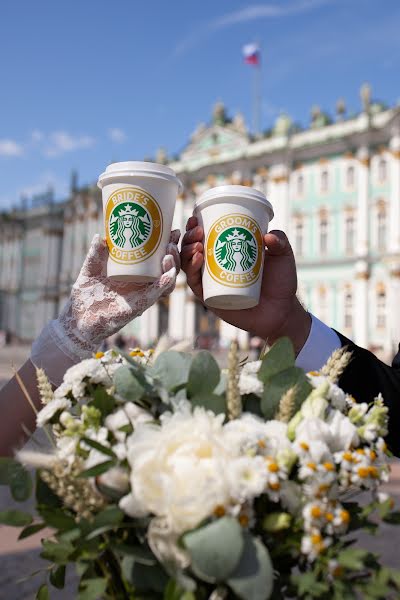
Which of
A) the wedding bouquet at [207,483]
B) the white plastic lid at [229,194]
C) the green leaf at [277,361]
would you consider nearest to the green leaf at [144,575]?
the wedding bouquet at [207,483]

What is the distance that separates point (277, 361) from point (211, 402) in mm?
165

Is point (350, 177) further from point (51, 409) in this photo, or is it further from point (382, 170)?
point (51, 409)

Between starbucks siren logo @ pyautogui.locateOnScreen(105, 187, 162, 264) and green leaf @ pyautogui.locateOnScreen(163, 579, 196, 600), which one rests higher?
starbucks siren logo @ pyautogui.locateOnScreen(105, 187, 162, 264)

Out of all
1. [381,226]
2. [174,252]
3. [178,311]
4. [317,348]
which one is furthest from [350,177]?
[174,252]

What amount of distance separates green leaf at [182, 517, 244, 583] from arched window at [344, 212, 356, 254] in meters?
28.9

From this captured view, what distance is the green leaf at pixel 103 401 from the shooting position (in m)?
1.04

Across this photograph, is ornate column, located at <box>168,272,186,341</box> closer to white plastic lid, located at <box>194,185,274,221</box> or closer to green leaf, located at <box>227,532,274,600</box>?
white plastic lid, located at <box>194,185,274,221</box>

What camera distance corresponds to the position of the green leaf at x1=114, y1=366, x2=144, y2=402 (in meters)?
1.02

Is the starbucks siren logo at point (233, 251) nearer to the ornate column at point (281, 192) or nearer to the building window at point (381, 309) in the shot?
the building window at point (381, 309)

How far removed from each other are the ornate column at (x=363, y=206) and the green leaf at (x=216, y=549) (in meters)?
27.9

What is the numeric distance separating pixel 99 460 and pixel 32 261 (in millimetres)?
48628

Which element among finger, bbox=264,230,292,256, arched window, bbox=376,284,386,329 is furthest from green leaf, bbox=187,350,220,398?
arched window, bbox=376,284,386,329

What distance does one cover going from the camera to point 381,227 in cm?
2786

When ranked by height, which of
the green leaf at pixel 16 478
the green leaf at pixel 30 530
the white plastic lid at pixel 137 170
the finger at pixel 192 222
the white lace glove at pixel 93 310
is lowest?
the green leaf at pixel 30 530
